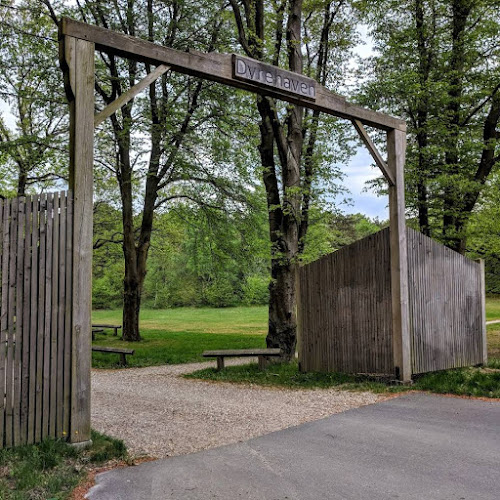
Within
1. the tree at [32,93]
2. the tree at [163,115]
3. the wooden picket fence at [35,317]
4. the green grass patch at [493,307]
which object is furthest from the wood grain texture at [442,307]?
the green grass patch at [493,307]

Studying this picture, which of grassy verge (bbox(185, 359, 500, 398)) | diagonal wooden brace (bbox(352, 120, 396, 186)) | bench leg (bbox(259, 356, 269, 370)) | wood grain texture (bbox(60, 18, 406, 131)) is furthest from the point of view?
bench leg (bbox(259, 356, 269, 370))

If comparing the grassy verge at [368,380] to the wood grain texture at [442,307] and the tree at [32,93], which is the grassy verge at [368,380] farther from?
the tree at [32,93]

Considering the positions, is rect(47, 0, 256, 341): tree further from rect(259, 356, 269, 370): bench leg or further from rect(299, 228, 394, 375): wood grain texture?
rect(299, 228, 394, 375): wood grain texture

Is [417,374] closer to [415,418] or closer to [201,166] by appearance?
[415,418]

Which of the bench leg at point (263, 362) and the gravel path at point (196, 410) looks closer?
the gravel path at point (196, 410)

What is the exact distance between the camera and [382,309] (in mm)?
8500

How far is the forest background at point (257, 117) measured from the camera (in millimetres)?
13711

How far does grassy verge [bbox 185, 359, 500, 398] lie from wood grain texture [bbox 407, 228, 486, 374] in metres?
0.29

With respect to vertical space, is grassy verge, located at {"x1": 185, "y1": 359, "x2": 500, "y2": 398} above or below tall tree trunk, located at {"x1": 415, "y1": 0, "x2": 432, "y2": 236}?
below

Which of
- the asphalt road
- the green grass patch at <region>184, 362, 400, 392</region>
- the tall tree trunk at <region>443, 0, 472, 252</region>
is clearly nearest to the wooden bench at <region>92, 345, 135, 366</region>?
the green grass patch at <region>184, 362, 400, 392</region>

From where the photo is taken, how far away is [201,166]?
663 inches

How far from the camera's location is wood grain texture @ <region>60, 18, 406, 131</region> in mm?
5210

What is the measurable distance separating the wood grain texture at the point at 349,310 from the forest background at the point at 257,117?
7.68 ft

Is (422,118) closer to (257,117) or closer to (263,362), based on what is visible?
(257,117)
